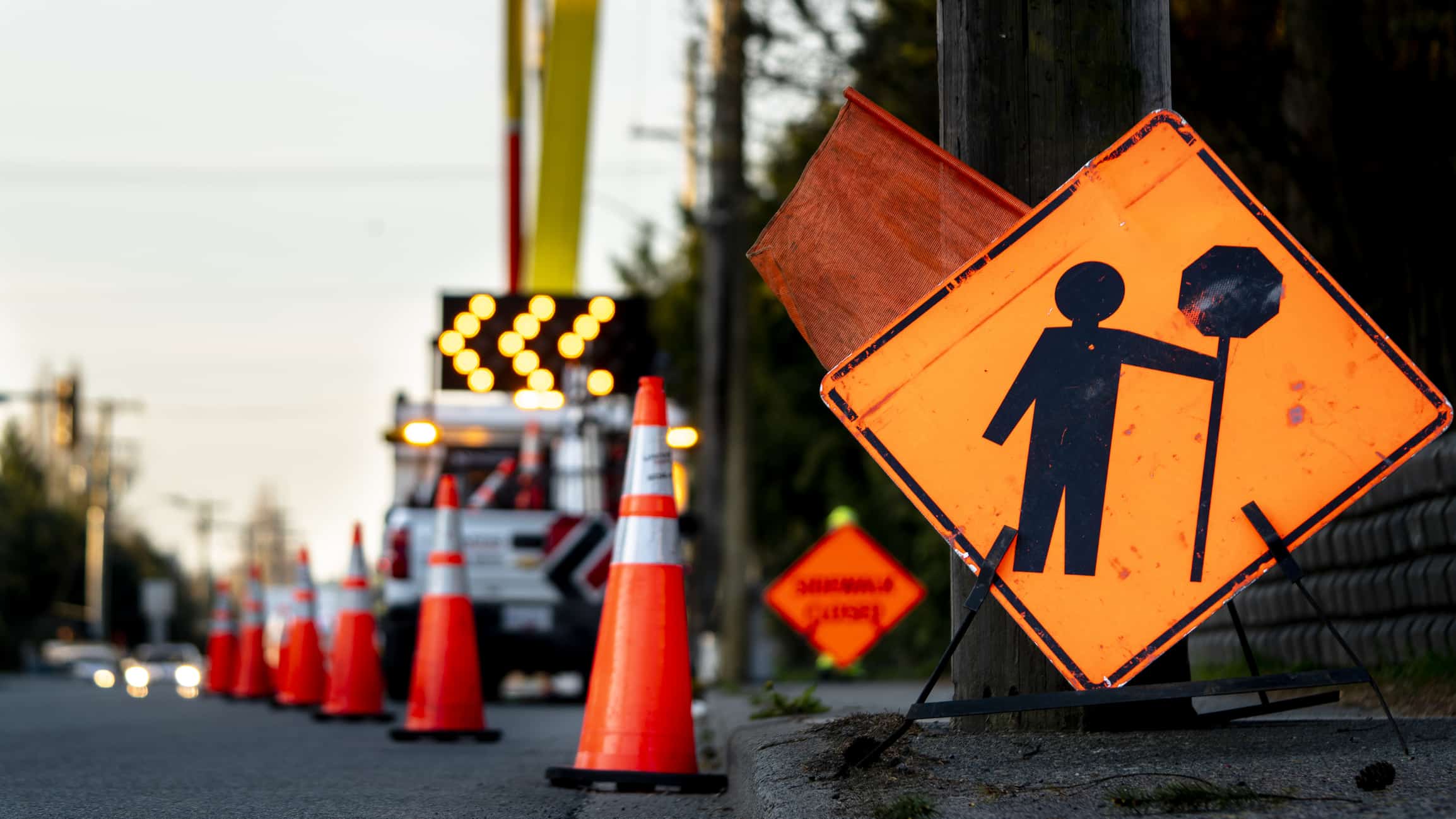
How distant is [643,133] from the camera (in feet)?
78.1

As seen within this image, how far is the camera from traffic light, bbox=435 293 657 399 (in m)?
11.5

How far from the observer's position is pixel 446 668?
28.8 ft

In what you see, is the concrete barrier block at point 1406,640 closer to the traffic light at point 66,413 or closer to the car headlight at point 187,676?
the traffic light at point 66,413

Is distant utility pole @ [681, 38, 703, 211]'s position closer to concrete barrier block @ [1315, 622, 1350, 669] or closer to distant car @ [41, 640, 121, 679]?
concrete barrier block @ [1315, 622, 1350, 669]

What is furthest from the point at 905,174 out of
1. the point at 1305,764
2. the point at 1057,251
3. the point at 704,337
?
the point at 704,337

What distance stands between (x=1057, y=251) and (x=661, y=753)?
2153mm

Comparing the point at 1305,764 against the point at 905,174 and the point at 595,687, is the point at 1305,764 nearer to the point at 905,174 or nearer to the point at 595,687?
the point at 905,174

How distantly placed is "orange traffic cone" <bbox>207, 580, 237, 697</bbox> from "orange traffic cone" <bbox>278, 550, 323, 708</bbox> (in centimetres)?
446

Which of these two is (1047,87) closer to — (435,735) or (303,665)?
(435,735)

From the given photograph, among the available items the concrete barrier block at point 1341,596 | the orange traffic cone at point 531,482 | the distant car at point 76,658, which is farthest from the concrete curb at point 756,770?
the distant car at point 76,658

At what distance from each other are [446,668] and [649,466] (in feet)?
9.97

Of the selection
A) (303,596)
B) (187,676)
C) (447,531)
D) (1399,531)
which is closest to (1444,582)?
(1399,531)

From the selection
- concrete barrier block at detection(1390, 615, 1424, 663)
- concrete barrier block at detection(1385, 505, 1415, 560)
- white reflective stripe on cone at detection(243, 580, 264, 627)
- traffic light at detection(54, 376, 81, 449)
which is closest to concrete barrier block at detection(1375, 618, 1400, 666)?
concrete barrier block at detection(1390, 615, 1424, 663)

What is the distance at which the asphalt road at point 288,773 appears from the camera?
5516 mm
